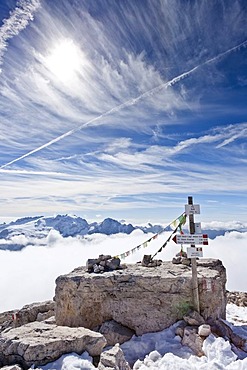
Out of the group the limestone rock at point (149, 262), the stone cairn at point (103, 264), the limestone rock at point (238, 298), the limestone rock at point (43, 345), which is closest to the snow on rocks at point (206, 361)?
the limestone rock at point (43, 345)

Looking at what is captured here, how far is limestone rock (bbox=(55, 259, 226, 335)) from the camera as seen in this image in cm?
1296

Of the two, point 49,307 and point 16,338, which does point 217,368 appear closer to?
point 16,338

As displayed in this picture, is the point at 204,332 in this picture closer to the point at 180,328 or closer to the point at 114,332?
the point at 180,328

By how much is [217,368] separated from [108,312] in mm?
5955

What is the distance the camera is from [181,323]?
1248cm

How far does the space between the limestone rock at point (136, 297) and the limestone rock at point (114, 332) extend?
266mm

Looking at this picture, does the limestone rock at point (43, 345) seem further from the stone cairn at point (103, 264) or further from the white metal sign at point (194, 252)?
the stone cairn at point (103, 264)

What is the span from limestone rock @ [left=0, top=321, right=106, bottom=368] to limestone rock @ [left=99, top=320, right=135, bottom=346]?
15.3 feet

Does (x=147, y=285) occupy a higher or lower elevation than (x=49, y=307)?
higher

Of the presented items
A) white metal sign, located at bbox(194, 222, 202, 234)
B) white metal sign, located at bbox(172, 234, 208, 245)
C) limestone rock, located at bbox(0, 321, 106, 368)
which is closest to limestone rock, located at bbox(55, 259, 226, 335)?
white metal sign, located at bbox(172, 234, 208, 245)

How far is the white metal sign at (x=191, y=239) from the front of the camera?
41.1ft

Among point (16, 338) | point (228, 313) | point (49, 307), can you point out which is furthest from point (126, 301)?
point (49, 307)

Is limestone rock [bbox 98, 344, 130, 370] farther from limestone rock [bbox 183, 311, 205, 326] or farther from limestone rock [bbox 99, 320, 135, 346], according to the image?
limestone rock [bbox 183, 311, 205, 326]

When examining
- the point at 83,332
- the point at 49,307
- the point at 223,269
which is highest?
the point at 223,269
